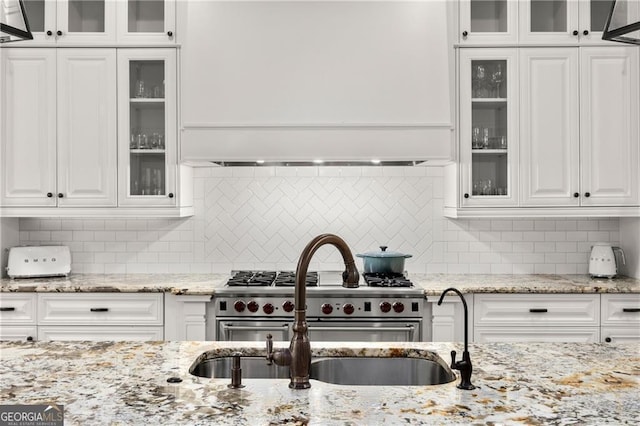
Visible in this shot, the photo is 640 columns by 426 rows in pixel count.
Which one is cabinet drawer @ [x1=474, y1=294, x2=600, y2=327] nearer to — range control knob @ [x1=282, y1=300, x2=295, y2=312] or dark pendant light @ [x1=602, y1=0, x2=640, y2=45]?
range control knob @ [x1=282, y1=300, x2=295, y2=312]

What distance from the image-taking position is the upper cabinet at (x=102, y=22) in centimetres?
391

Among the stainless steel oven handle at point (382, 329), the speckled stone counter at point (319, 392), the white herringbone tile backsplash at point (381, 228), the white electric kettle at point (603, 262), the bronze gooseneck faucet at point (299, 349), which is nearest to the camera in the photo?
the speckled stone counter at point (319, 392)

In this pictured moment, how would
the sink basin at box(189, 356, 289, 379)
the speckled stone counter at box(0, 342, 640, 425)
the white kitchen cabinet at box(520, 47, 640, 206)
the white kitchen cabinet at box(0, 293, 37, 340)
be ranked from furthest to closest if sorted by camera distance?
the white kitchen cabinet at box(520, 47, 640, 206) → the white kitchen cabinet at box(0, 293, 37, 340) → the sink basin at box(189, 356, 289, 379) → the speckled stone counter at box(0, 342, 640, 425)

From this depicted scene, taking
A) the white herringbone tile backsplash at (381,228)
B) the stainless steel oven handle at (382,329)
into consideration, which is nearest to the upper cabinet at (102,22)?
the white herringbone tile backsplash at (381,228)

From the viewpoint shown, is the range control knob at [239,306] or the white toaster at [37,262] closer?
the range control knob at [239,306]

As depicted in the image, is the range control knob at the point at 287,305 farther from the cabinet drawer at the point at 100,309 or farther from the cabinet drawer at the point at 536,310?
the cabinet drawer at the point at 536,310

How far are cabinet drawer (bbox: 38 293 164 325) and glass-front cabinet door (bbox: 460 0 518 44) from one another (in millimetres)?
2508

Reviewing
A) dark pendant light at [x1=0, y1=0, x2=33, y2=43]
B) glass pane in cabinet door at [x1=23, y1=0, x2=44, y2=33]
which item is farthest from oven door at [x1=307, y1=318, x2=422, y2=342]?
glass pane in cabinet door at [x1=23, y1=0, x2=44, y2=33]

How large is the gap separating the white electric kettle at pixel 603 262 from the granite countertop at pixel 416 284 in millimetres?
64

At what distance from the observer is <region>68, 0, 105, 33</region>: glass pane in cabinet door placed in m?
3.94

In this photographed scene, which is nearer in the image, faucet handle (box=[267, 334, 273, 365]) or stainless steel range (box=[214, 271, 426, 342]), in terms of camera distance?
faucet handle (box=[267, 334, 273, 365])

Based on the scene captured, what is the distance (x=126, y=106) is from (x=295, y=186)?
123cm

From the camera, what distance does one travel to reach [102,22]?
155 inches

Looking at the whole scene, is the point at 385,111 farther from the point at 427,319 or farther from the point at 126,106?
the point at 126,106
